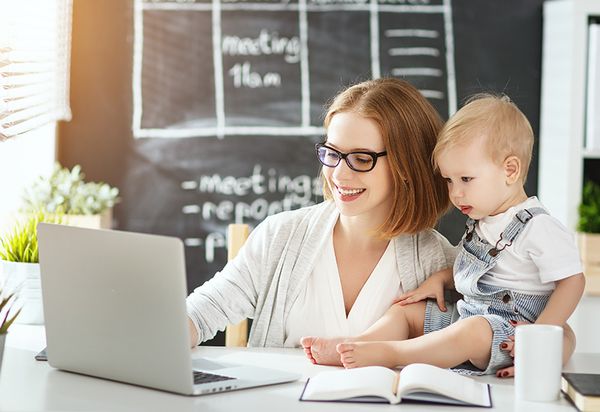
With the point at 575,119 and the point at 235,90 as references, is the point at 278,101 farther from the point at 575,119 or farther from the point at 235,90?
the point at 575,119

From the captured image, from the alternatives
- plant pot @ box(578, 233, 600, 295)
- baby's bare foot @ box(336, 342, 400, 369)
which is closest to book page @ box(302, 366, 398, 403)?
baby's bare foot @ box(336, 342, 400, 369)

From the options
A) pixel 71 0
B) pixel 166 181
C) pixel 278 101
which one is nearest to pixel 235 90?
pixel 278 101

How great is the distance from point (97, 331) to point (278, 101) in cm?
219

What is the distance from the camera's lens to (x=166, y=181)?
11.7 ft

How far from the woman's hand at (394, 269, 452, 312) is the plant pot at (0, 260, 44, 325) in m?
0.73

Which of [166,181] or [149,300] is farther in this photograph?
[166,181]

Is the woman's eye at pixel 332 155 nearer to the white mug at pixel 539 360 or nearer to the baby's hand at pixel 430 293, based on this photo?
the baby's hand at pixel 430 293

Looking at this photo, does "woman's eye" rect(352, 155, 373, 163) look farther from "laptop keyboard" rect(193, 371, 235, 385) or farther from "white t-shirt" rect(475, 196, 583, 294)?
"laptop keyboard" rect(193, 371, 235, 385)

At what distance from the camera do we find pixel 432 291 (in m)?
1.88

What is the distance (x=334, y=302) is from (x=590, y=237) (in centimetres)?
150

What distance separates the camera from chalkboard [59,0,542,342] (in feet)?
11.7

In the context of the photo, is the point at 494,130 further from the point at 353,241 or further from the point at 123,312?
the point at 123,312

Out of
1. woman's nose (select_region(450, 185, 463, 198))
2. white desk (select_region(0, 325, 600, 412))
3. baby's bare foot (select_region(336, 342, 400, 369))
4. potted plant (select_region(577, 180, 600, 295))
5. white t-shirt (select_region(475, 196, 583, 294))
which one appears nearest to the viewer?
white desk (select_region(0, 325, 600, 412))

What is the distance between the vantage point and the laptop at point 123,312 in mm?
1385
